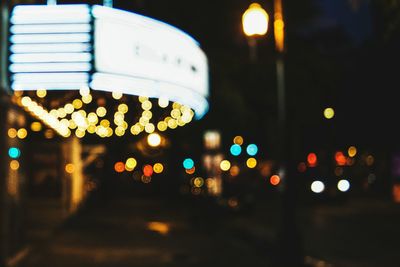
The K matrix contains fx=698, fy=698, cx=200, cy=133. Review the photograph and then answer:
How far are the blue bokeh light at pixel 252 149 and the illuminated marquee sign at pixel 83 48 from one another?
39.6 m

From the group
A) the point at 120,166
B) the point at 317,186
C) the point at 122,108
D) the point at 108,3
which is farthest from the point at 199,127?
the point at 120,166

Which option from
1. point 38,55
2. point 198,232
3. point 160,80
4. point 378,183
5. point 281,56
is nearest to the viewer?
point 38,55

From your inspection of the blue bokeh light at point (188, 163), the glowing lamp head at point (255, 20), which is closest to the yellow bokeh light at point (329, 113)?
the blue bokeh light at point (188, 163)

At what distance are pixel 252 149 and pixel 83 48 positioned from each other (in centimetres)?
4187

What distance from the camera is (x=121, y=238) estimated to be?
67.9 ft

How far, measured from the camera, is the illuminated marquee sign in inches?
268

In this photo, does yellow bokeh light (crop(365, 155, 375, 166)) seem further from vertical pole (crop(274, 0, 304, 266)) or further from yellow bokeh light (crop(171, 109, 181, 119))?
yellow bokeh light (crop(171, 109, 181, 119))

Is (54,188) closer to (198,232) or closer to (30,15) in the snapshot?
(198,232)

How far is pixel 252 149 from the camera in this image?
4838 cm

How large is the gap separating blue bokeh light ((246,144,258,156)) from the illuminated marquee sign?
39.6 metres

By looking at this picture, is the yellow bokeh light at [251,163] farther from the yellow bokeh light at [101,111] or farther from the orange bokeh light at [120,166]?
the yellow bokeh light at [101,111]

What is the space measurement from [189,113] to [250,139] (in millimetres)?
28930

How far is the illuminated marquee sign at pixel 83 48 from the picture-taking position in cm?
682

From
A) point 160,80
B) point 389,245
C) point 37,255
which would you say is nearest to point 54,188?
point 37,255
